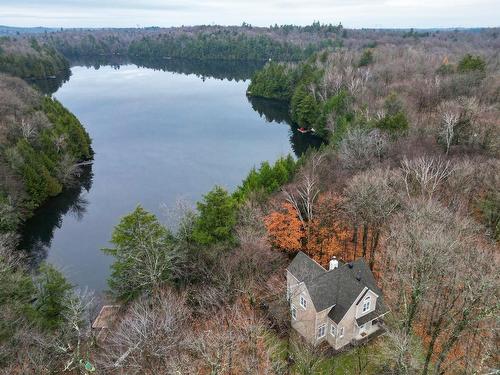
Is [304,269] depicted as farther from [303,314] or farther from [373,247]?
[373,247]

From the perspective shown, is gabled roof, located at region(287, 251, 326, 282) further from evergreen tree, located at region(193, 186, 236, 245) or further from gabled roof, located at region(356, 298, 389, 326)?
evergreen tree, located at region(193, 186, 236, 245)

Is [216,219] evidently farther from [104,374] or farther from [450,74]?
[450,74]

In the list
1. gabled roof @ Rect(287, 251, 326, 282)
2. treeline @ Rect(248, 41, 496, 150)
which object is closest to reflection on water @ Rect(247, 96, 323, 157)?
treeline @ Rect(248, 41, 496, 150)

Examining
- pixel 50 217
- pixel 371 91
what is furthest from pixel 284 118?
pixel 50 217

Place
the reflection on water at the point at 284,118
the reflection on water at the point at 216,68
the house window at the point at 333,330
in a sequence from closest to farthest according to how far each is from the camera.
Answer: the house window at the point at 333,330 < the reflection on water at the point at 284,118 < the reflection on water at the point at 216,68

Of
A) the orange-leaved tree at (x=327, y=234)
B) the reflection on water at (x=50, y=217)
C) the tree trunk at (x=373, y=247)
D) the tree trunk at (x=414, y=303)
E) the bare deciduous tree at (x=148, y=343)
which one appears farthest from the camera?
the reflection on water at (x=50, y=217)

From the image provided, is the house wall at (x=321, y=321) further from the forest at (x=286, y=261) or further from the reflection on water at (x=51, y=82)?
the reflection on water at (x=51, y=82)

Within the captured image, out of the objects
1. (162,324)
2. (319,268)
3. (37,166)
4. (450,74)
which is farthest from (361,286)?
(450,74)

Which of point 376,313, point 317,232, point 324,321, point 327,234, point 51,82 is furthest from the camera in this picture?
point 51,82

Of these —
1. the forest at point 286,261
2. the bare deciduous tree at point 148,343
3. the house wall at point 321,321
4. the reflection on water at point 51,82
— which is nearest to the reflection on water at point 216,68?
the reflection on water at point 51,82
